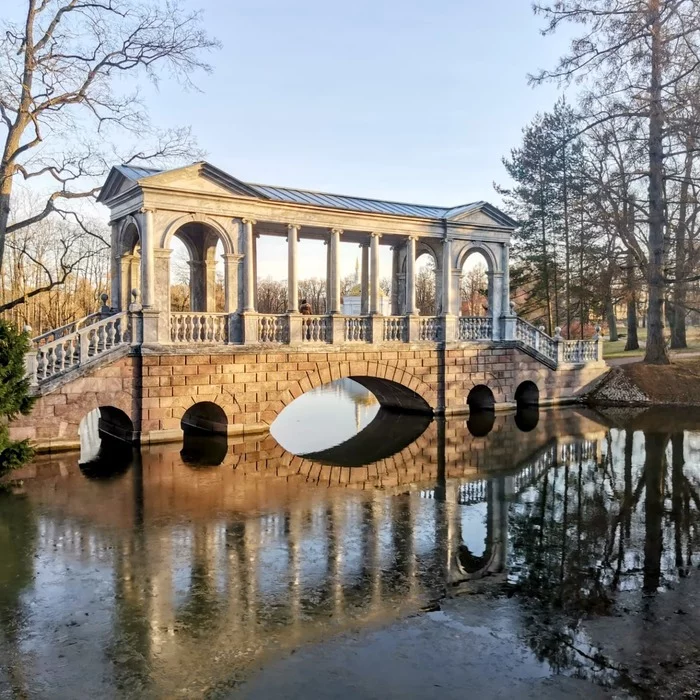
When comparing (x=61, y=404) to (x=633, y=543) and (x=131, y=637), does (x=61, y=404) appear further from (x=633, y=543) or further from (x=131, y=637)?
(x=633, y=543)

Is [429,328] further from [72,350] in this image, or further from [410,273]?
[72,350]

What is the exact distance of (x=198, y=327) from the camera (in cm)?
1495

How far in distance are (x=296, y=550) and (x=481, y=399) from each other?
13.9 metres

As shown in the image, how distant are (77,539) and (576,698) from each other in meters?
5.94

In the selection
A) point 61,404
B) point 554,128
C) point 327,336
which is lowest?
point 61,404

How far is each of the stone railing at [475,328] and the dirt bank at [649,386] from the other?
486 cm

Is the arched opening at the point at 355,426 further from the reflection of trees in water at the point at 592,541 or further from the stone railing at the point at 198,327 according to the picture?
the reflection of trees in water at the point at 592,541

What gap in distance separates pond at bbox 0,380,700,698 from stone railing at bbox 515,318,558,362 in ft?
23.0

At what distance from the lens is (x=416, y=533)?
8.01 meters

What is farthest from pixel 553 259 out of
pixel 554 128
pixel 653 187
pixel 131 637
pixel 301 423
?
pixel 131 637

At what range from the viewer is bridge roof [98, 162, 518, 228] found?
15.0 metres

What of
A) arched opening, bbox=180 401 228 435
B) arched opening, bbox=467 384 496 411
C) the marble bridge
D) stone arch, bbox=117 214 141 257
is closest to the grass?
the marble bridge

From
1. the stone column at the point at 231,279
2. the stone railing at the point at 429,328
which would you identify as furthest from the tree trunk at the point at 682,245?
the stone column at the point at 231,279

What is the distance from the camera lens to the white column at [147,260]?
46.9 feet
